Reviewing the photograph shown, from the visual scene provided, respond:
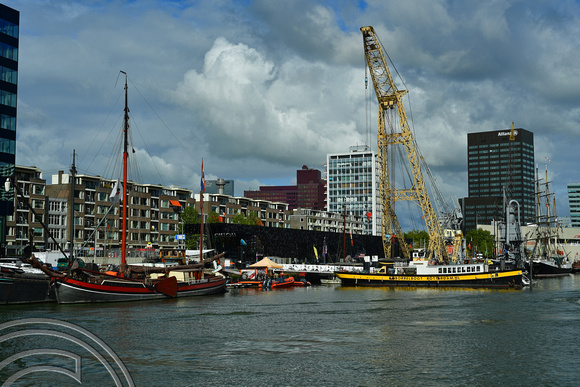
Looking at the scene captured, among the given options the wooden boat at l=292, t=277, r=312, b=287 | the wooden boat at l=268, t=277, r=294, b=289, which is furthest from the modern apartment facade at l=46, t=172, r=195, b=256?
the wooden boat at l=268, t=277, r=294, b=289

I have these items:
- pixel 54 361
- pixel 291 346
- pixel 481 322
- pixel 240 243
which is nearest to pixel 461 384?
pixel 291 346

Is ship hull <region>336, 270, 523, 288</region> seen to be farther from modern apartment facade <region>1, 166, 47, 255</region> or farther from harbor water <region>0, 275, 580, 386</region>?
modern apartment facade <region>1, 166, 47, 255</region>

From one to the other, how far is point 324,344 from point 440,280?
2364 inches

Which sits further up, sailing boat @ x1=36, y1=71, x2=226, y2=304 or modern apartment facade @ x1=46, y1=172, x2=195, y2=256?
modern apartment facade @ x1=46, y1=172, x2=195, y2=256

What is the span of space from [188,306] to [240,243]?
273ft

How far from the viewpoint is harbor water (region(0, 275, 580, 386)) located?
88.2 feet

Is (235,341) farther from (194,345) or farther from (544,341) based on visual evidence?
(544,341)

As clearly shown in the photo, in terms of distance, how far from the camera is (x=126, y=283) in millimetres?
62531

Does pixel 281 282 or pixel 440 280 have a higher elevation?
pixel 440 280

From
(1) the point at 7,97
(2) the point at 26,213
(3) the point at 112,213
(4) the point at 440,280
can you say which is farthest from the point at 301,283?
(3) the point at 112,213

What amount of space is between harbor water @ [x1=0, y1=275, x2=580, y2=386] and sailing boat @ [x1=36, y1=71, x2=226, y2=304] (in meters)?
2.35

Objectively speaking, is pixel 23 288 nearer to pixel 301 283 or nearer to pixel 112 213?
pixel 301 283

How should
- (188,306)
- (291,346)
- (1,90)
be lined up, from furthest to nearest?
(1,90) < (188,306) < (291,346)

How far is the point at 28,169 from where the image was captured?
470 ft
